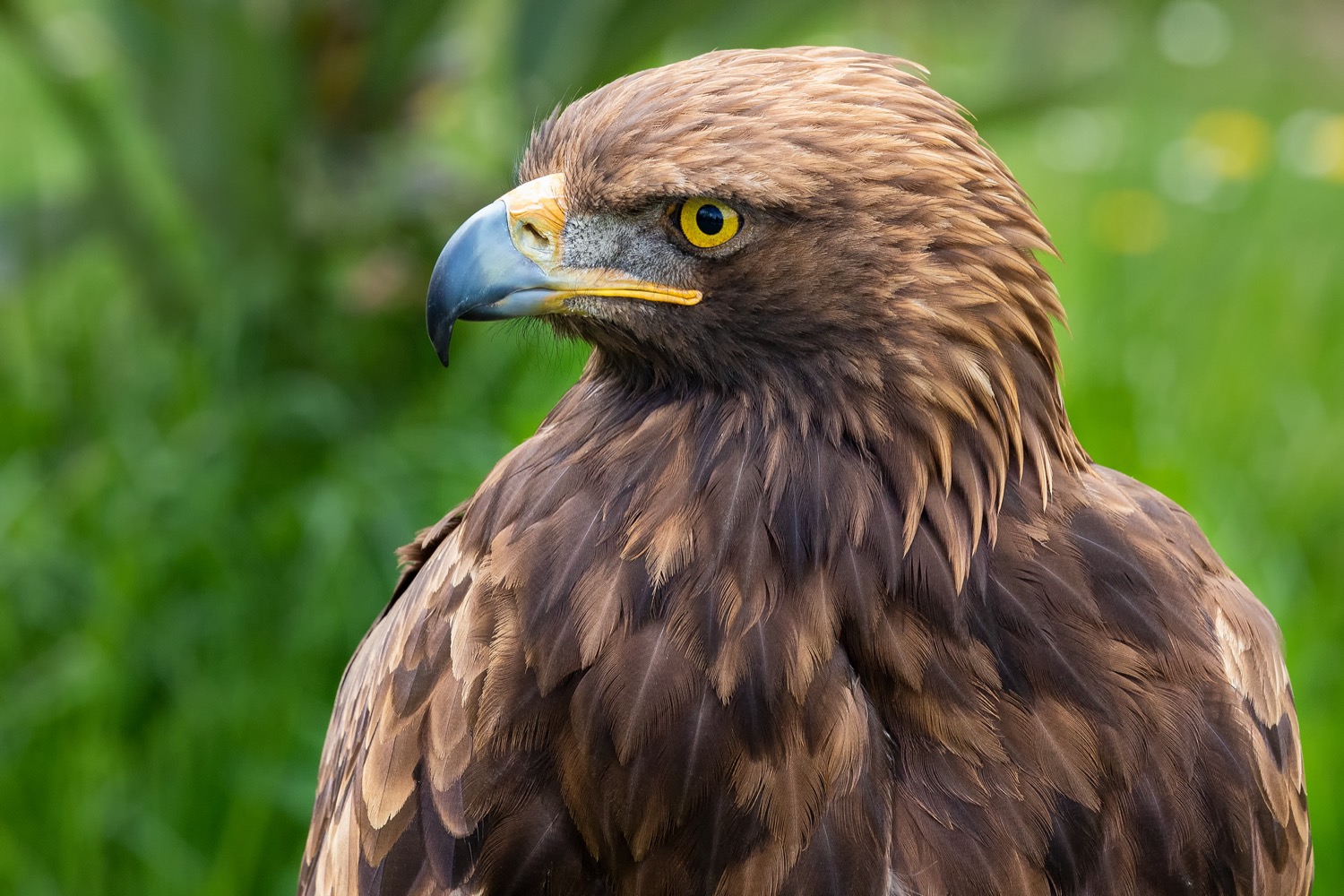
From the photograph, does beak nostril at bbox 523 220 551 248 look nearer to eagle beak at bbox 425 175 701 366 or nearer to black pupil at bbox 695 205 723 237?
eagle beak at bbox 425 175 701 366

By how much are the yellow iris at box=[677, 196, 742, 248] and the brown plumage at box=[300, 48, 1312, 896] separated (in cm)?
1

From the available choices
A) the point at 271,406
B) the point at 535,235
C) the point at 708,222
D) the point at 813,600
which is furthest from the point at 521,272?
the point at 271,406

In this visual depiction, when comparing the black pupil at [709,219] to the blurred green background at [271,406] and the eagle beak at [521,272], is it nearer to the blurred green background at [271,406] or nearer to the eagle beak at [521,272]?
the eagle beak at [521,272]

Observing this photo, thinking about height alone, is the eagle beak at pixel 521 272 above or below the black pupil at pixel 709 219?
below

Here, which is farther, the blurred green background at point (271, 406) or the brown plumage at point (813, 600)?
the blurred green background at point (271, 406)

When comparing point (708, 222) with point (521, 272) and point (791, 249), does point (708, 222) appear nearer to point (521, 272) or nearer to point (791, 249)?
point (791, 249)

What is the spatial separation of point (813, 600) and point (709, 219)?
49 cm

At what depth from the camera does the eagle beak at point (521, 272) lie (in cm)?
196

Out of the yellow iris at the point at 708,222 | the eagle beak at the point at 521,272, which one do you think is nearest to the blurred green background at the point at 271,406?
the eagle beak at the point at 521,272

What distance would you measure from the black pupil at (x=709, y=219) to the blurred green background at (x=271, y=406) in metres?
1.45

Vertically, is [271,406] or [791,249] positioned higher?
[791,249]

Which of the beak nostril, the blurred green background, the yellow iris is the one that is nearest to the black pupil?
the yellow iris

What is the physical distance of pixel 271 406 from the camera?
3.92 m

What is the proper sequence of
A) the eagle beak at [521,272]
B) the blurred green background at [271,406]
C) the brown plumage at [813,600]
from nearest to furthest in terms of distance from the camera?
1. the brown plumage at [813,600]
2. the eagle beak at [521,272]
3. the blurred green background at [271,406]
